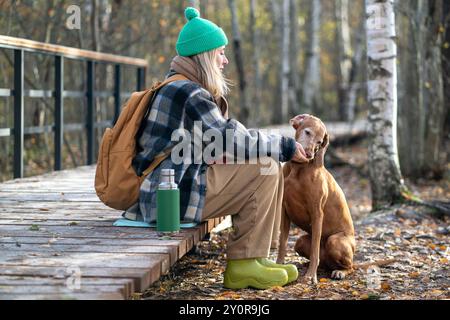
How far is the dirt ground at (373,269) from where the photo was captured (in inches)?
180

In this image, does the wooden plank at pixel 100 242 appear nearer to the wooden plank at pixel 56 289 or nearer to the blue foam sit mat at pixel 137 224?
the blue foam sit mat at pixel 137 224

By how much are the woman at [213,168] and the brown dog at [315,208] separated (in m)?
0.28

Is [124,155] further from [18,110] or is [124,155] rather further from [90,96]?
→ [90,96]

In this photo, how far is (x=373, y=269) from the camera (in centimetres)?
538

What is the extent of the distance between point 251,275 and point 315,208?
699 millimetres

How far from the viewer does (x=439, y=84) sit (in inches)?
419

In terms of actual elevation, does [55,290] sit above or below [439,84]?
below

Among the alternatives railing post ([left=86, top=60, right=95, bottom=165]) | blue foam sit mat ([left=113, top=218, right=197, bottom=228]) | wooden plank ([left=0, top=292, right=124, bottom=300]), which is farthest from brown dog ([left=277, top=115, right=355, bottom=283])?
railing post ([left=86, top=60, right=95, bottom=165])

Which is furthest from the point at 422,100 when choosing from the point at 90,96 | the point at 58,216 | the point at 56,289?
the point at 56,289

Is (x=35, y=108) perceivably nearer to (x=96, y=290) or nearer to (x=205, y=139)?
(x=205, y=139)

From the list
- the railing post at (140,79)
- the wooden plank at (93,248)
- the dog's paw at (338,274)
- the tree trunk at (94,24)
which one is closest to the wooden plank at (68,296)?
the wooden plank at (93,248)

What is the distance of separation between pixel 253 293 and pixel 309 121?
1.17 meters

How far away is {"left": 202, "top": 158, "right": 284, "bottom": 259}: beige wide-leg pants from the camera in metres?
4.44

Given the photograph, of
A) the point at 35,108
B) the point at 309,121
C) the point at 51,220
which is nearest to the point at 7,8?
the point at 35,108
